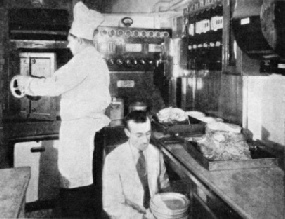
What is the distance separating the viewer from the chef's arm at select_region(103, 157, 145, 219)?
2.23 m

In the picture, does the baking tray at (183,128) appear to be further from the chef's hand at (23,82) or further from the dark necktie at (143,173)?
the chef's hand at (23,82)

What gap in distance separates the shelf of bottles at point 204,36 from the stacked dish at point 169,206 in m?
1.83

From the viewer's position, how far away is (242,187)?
6.17ft

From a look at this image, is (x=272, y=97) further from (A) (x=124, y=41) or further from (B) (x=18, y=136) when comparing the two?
(B) (x=18, y=136)

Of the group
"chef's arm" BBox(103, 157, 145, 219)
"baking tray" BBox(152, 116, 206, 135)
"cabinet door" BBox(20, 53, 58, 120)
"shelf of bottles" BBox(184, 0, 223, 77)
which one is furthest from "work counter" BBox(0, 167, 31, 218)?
"shelf of bottles" BBox(184, 0, 223, 77)

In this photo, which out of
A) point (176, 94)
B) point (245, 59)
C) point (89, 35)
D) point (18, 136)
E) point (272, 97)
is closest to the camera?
point (245, 59)

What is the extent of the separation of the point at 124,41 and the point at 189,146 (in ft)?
9.01

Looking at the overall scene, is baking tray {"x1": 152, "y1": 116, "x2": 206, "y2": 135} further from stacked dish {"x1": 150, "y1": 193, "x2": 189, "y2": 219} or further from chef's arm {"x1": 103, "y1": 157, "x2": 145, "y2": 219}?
stacked dish {"x1": 150, "y1": 193, "x2": 189, "y2": 219}

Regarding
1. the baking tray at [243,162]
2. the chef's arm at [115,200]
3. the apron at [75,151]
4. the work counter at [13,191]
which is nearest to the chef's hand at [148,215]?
the chef's arm at [115,200]

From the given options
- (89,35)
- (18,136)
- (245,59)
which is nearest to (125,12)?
(89,35)

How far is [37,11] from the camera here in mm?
4465

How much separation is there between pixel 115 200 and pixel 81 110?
1.25 m

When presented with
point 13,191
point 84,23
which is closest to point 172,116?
point 84,23

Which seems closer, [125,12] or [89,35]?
[89,35]
